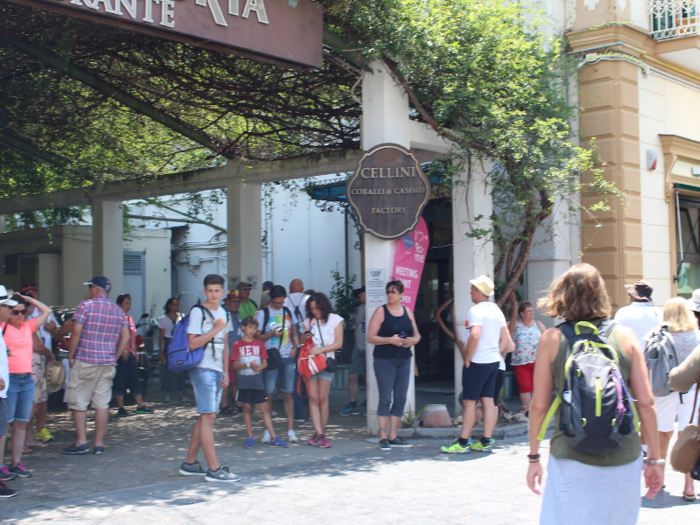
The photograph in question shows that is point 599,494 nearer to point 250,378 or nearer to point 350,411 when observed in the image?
point 250,378

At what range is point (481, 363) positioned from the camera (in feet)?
24.8

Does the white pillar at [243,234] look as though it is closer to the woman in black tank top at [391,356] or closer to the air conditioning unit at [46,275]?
the air conditioning unit at [46,275]

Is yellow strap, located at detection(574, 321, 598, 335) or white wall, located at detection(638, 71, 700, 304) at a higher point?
white wall, located at detection(638, 71, 700, 304)

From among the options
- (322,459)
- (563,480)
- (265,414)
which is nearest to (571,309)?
(563,480)

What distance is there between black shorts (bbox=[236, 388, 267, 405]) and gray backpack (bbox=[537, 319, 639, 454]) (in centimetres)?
508

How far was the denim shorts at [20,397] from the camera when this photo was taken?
647 cm

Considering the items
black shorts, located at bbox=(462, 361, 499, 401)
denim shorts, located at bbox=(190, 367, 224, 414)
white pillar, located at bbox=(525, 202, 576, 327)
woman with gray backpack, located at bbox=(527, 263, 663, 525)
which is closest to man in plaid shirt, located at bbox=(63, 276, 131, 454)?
denim shorts, located at bbox=(190, 367, 224, 414)

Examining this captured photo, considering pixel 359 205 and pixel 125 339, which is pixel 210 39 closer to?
pixel 359 205

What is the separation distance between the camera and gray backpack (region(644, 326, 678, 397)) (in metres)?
Result: 5.80

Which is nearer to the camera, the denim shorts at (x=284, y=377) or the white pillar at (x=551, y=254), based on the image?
the denim shorts at (x=284, y=377)

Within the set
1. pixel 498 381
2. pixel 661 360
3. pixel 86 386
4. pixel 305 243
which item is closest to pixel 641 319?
pixel 661 360

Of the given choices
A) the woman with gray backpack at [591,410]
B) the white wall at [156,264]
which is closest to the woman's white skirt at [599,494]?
the woman with gray backpack at [591,410]

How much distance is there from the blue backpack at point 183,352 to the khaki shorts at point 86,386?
5.46 feet

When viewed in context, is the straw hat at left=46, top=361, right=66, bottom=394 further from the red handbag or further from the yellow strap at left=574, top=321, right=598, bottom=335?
the yellow strap at left=574, top=321, right=598, bottom=335
